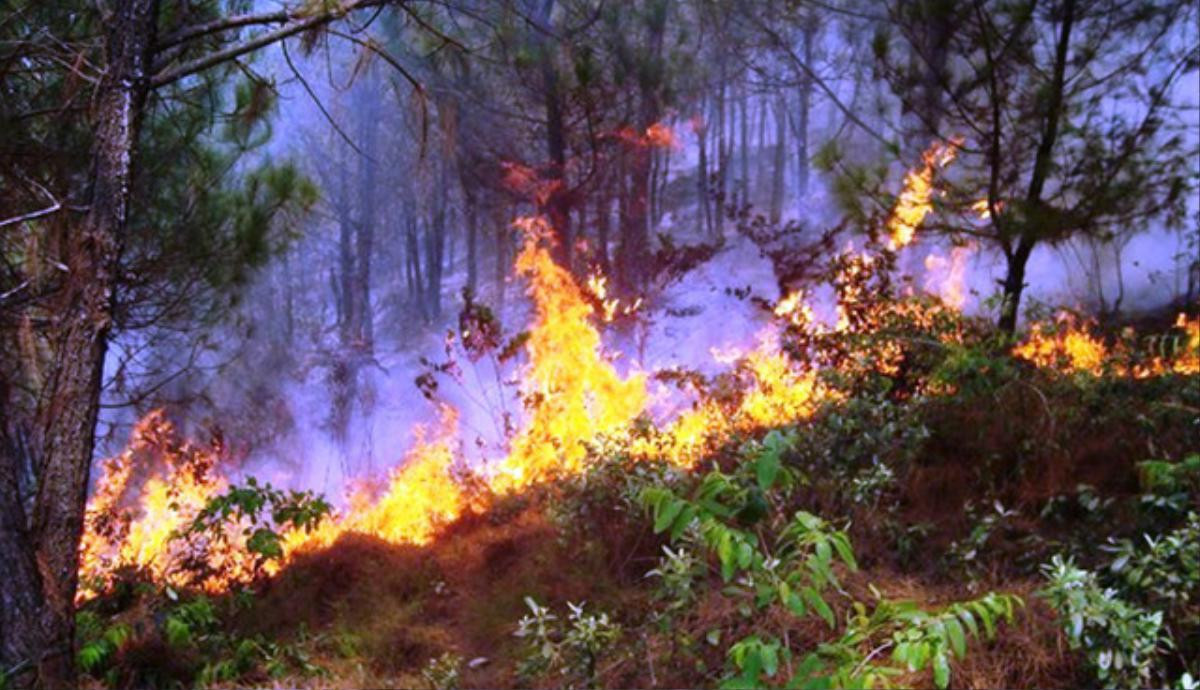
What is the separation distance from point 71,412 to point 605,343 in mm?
5095

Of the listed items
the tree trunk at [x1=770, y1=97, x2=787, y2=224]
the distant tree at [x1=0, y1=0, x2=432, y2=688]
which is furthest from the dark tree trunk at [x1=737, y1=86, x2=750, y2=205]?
the distant tree at [x1=0, y1=0, x2=432, y2=688]

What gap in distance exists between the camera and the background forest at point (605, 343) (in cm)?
294

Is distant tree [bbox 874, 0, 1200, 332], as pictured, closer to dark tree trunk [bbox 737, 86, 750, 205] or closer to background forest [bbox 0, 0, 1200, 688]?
background forest [bbox 0, 0, 1200, 688]

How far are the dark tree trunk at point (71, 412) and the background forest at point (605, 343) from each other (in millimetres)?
14

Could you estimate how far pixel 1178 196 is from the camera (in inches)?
236

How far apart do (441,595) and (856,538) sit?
248 centimetres

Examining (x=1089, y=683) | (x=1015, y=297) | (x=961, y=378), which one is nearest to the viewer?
(x=1089, y=683)

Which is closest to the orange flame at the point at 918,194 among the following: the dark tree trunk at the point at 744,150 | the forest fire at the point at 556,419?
the forest fire at the point at 556,419

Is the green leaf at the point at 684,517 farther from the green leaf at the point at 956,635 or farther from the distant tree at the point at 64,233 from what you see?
the distant tree at the point at 64,233

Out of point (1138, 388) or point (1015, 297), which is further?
point (1015, 297)

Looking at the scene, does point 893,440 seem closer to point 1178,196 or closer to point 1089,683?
point 1089,683

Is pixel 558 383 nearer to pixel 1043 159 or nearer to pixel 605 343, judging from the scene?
pixel 605 343

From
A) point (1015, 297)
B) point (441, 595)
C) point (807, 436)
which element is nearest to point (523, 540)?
point (441, 595)

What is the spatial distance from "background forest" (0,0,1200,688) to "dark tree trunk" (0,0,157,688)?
0.01 m
